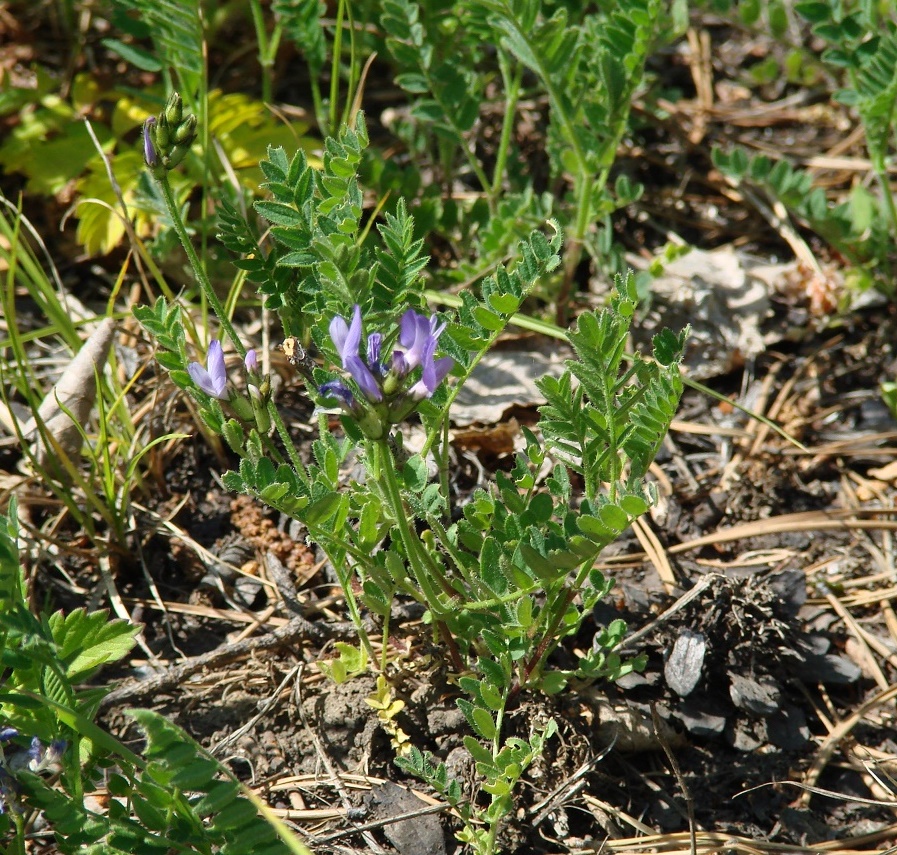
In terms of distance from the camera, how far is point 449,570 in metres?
2.12

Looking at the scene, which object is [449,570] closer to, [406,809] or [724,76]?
[406,809]

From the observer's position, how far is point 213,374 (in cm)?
166

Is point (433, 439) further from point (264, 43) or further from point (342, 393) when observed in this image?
point (264, 43)

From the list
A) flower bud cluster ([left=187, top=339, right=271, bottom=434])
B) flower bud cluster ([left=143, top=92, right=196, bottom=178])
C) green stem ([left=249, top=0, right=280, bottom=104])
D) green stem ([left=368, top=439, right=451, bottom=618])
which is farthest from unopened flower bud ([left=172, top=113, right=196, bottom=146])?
green stem ([left=249, top=0, right=280, bottom=104])

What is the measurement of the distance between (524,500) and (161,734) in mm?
757

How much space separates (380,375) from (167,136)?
0.63 m

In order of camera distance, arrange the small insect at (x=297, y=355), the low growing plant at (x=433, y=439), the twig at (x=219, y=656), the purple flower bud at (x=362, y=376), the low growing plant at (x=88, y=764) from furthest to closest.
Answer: the twig at (x=219, y=656), the small insect at (x=297, y=355), the low growing plant at (x=433, y=439), the low growing plant at (x=88, y=764), the purple flower bud at (x=362, y=376)

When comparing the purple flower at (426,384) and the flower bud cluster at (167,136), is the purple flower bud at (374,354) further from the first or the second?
the flower bud cluster at (167,136)

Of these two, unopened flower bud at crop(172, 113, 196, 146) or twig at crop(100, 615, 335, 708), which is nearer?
unopened flower bud at crop(172, 113, 196, 146)

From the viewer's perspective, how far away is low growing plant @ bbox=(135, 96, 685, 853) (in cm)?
160

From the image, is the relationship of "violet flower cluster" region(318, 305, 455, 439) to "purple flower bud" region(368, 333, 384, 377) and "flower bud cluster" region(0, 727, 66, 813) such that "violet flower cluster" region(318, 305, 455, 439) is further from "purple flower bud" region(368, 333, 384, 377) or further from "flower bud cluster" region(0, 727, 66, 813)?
"flower bud cluster" region(0, 727, 66, 813)

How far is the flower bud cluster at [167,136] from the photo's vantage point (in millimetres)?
1656

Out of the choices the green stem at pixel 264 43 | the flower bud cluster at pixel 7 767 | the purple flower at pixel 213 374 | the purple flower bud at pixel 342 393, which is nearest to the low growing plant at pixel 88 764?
the flower bud cluster at pixel 7 767

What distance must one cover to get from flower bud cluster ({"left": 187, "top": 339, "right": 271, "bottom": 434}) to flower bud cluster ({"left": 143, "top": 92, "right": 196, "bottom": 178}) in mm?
324
